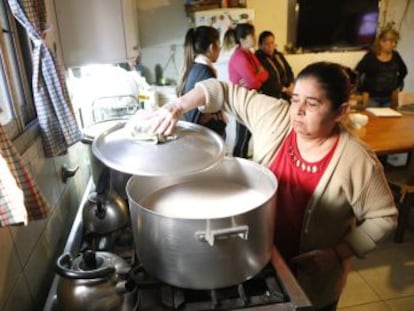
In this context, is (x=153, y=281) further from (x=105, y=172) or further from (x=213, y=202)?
(x=105, y=172)

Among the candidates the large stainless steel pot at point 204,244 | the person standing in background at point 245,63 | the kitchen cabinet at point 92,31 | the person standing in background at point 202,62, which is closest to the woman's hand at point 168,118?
the large stainless steel pot at point 204,244

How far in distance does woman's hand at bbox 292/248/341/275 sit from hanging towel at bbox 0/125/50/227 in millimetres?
710

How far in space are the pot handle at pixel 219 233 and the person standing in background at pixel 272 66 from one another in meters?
2.87

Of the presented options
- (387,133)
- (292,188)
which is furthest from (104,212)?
(387,133)

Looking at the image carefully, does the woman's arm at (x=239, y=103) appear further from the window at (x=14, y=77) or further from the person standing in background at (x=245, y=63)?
the person standing in background at (x=245, y=63)

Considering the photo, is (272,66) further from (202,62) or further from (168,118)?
(168,118)

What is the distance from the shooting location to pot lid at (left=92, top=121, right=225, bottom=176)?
750 millimetres

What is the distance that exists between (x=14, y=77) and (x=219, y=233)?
36.5 inches

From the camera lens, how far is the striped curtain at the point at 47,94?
1153mm

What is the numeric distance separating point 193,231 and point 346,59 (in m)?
4.09

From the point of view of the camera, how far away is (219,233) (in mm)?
665

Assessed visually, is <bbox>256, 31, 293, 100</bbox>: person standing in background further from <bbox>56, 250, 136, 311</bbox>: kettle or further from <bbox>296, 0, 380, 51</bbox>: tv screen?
<bbox>56, 250, 136, 311</bbox>: kettle

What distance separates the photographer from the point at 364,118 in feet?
7.82

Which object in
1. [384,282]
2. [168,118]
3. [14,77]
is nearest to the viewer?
[168,118]
